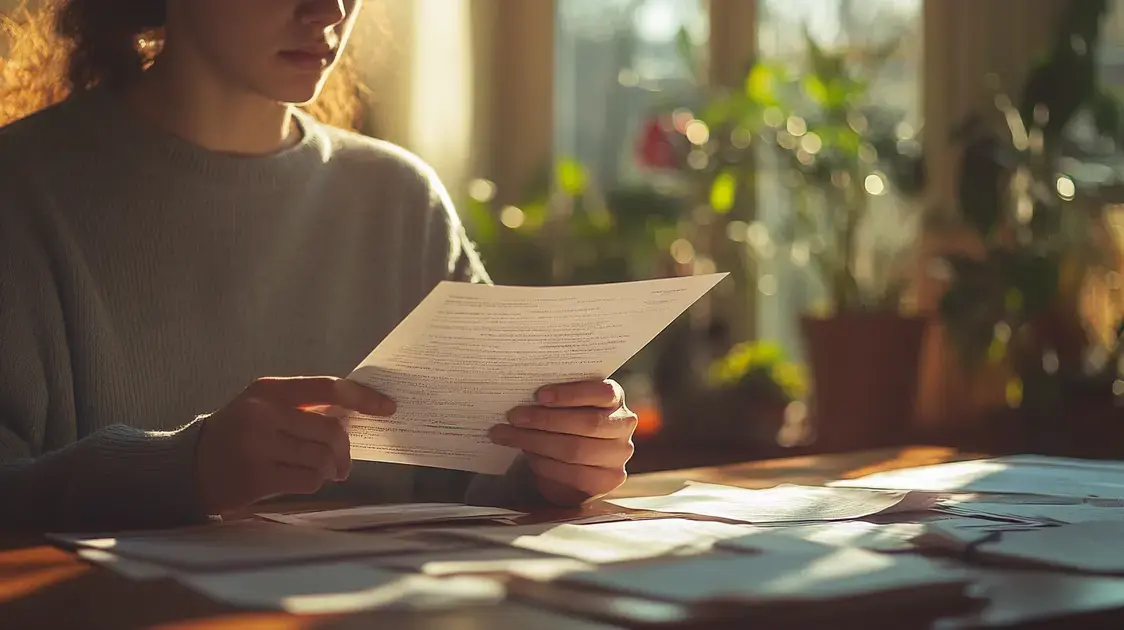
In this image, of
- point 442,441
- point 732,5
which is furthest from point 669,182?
point 442,441

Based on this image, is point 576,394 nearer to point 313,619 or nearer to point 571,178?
point 313,619

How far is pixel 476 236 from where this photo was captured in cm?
343

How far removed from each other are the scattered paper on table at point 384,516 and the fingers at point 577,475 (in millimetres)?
57

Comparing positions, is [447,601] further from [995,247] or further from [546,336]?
[995,247]

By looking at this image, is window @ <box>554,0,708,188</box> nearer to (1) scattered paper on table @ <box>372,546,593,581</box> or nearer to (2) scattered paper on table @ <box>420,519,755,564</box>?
(2) scattered paper on table @ <box>420,519,755,564</box>

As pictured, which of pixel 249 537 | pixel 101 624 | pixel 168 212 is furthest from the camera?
pixel 168 212

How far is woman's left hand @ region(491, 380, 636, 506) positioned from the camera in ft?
3.66

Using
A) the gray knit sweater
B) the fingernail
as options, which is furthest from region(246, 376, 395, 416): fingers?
the gray knit sweater

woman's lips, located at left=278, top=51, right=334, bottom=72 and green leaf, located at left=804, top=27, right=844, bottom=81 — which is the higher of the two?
green leaf, located at left=804, top=27, right=844, bottom=81

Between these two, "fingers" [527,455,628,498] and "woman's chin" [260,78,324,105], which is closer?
"fingers" [527,455,628,498]

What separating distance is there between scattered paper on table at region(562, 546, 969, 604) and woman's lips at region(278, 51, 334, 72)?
717 millimetres

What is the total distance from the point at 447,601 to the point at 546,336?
35cm

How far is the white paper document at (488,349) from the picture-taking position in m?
1.02

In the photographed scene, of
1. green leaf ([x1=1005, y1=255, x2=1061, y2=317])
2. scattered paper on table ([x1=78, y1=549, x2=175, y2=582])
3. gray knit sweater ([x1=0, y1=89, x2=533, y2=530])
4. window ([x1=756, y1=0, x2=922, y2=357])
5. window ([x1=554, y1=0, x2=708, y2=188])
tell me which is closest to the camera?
scattered paper on table ([x1=78, y1=549, x2=175, y2=582])
